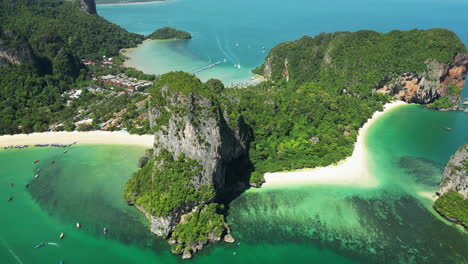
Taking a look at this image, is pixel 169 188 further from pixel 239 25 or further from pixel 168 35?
pixel 239 25

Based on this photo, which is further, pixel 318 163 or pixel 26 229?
pixel 318 163

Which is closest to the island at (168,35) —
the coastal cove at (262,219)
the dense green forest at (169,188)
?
the coastal cove at (262,219)

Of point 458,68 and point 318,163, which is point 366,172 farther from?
point 458,68

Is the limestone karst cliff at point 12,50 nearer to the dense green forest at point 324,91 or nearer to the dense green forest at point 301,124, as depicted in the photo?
the dense green forest at point 324,91

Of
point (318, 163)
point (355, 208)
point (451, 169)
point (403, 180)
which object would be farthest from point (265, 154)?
point (451, 169)

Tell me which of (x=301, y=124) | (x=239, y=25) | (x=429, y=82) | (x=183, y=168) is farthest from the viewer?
(x=239, y=25)

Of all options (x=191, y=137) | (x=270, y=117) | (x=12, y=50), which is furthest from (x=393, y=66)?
(x=12, y=50)

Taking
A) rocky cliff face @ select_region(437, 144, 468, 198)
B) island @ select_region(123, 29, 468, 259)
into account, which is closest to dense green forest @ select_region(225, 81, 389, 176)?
island @ select_region(123, 29, 468, 259)
